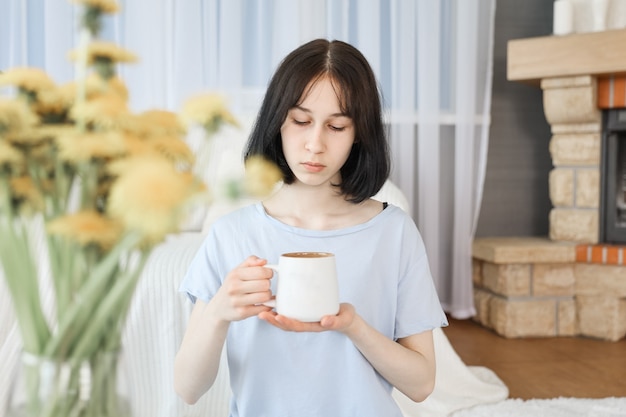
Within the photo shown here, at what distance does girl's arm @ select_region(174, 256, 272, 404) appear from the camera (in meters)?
0.74

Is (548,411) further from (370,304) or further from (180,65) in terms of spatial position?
(180,65)

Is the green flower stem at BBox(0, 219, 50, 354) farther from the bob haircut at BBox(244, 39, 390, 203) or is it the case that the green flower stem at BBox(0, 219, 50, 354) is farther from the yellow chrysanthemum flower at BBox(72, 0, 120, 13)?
the bob haircut at BBox(244, 39, 390, 203)

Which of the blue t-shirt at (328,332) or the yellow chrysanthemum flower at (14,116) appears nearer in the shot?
the yellow chrysanthemum flower at (14,116)

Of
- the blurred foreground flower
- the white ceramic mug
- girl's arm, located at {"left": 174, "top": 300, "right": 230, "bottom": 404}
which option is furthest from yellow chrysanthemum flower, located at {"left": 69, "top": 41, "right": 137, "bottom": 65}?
girl's arm, located at {"left": 174, "top": 300, "right": 230, "bottom": 404}

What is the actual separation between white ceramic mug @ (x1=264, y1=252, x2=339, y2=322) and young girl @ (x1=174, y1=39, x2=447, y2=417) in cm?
18

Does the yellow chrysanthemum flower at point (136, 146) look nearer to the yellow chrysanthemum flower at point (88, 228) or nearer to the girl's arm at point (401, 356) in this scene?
the yellow chrysanthemum flower at point (88, 228)

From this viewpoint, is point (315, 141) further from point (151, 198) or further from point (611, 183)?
point (611, 183)

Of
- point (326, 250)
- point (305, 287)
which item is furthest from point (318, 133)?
point (305, 287)

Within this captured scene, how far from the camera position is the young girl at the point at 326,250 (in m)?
0.98

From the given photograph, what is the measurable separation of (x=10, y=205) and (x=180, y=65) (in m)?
2.57

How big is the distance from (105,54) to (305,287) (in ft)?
1.13

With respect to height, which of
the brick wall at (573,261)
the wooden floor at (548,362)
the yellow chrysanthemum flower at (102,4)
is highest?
the yellow chrysanthemum flower at (102,4)

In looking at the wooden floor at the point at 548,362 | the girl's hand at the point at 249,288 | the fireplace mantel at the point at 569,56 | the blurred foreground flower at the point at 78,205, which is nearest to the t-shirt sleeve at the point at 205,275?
the girl's hand at the point at 249,288

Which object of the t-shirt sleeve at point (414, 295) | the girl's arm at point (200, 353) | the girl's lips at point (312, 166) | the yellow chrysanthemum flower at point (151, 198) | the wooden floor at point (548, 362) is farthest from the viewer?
the wooden floor at point (548, 362)
